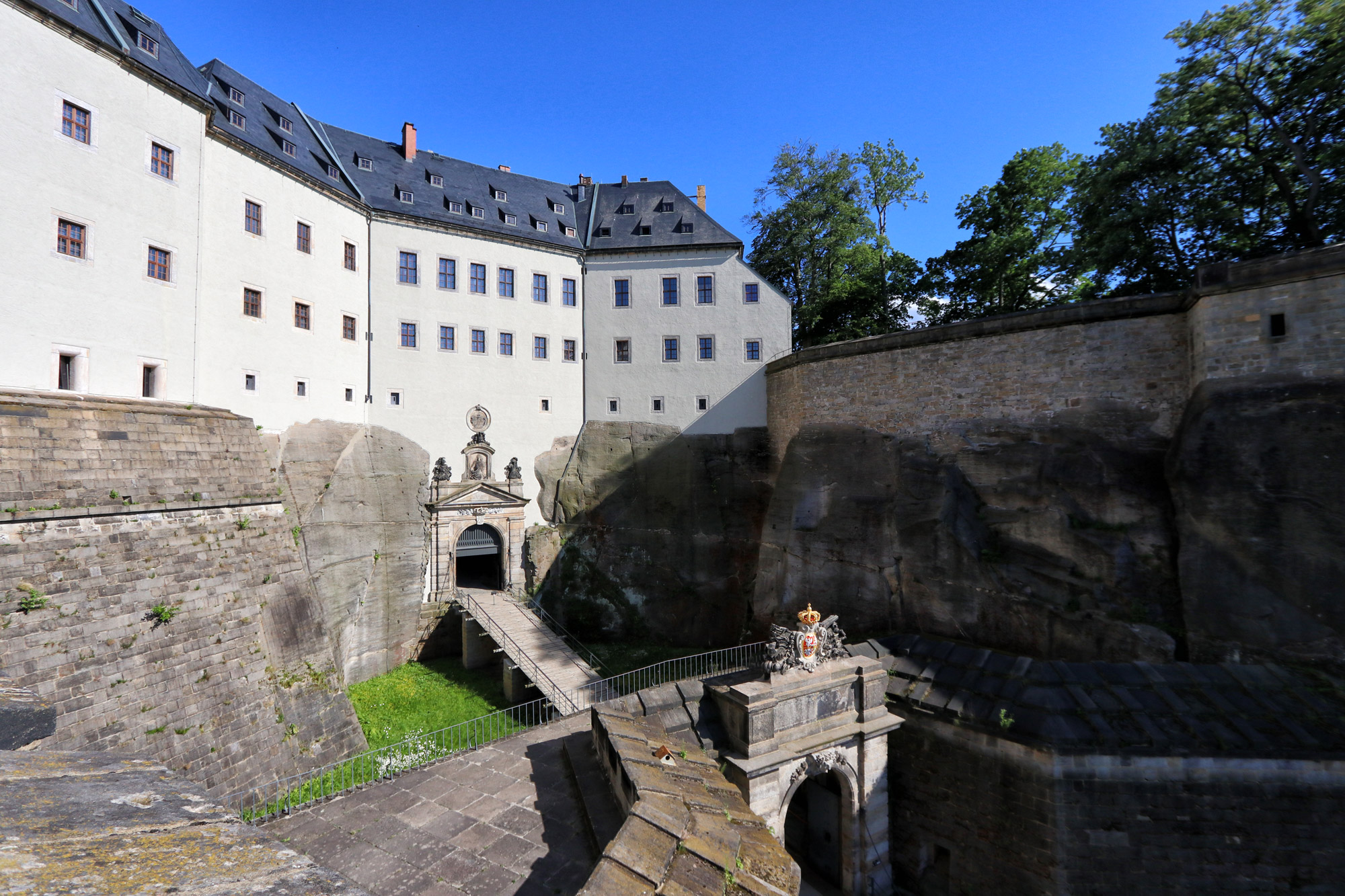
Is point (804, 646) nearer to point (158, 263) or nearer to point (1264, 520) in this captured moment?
point (1264, 520)

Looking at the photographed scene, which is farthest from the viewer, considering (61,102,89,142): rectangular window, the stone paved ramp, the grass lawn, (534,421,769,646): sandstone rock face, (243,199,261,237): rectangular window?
(534,421,769,646): sandstone rock face

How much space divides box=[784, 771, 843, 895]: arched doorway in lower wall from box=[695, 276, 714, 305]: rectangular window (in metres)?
17.5

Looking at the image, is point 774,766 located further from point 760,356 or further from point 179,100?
point 179,100

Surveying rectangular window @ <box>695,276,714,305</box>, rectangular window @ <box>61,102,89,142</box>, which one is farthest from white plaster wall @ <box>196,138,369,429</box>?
rectangular window @ <box>695,276,714,305</box>

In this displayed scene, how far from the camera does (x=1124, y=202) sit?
1614cm

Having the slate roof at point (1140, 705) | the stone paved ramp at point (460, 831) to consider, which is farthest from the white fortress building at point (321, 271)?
the slate roof at point (1140, 705)

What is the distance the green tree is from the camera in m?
21.4

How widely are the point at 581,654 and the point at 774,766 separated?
1142 cm

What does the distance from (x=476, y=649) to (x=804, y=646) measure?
1321 centimetres

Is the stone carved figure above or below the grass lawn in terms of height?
above

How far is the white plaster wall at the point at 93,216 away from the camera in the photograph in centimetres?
1151

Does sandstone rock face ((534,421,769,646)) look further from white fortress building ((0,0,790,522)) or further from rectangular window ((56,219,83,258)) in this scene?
rectangular window ((56,219,83,258))

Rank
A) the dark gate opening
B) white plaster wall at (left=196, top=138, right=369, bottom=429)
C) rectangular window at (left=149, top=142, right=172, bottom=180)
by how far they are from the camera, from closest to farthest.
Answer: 1. the dark gate opening
2. rectangular window at (left=149, top=142, right=172, bottom=180)
3. white plaster wall at (left=196, top=138, right=369, bottom=429)

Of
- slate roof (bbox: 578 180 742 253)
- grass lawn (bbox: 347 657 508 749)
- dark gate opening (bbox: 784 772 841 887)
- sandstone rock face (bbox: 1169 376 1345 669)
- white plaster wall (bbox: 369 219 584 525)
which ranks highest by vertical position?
slate roof (bbox: 578 180 742 253)
